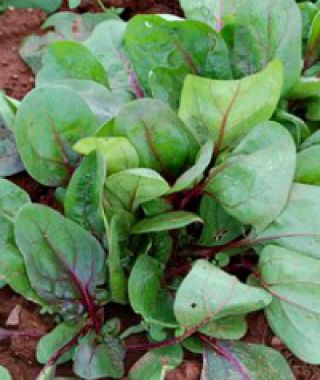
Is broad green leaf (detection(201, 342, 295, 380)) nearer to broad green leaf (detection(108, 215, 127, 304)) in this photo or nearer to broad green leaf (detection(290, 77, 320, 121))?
broad green leaf (detection(108, 215, 127, 304))

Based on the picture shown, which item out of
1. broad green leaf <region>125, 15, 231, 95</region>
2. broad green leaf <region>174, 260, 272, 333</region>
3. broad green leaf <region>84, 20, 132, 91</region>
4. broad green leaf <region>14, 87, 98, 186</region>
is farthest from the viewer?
broad green leaf <region>84, 20, 132, 91</region>

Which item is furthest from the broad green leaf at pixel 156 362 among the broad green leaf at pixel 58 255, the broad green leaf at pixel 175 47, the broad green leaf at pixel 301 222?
the broad green leaf at pixel 175 47

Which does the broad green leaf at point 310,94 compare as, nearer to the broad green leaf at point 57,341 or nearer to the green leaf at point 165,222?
the green leaf at point 165,222

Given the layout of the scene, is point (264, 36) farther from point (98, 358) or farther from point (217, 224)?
point (98, 358)

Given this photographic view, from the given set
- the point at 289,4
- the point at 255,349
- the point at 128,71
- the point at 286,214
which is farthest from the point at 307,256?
the point at 128,71

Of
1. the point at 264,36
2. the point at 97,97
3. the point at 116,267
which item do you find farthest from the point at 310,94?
the point at 116,267

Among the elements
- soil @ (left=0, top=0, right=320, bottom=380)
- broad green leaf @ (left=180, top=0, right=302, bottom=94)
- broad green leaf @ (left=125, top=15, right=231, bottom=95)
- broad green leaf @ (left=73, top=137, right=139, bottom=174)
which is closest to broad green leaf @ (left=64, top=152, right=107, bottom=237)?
broad green leaf @ (left=73, top=137, right=139, bottom=174)
